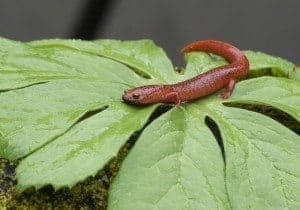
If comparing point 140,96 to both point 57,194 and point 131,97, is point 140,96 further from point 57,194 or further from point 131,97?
point 57,194

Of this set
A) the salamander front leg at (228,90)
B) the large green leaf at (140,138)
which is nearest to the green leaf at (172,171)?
the large green leaf at (140,138)

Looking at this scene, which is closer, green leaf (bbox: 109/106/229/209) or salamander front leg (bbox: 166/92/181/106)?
green leaf (bbox: 109/106/229/209)

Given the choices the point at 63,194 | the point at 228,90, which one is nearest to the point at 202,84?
the point at 228,90

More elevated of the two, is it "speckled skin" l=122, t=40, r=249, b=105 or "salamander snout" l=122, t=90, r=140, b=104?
"speckled skin" l=122, t=40, r=249, b=105

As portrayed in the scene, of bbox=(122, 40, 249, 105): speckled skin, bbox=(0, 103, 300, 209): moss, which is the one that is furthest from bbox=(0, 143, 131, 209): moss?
bbox=(122, 40, 249, 105): speckled skin

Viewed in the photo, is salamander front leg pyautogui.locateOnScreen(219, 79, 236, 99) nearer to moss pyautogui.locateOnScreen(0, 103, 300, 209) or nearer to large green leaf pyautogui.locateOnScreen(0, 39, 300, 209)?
large green leaf pyautogui.locateOnScreen(0, 39, 300, 209)

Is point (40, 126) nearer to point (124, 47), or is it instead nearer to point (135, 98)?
point (135, 98)
